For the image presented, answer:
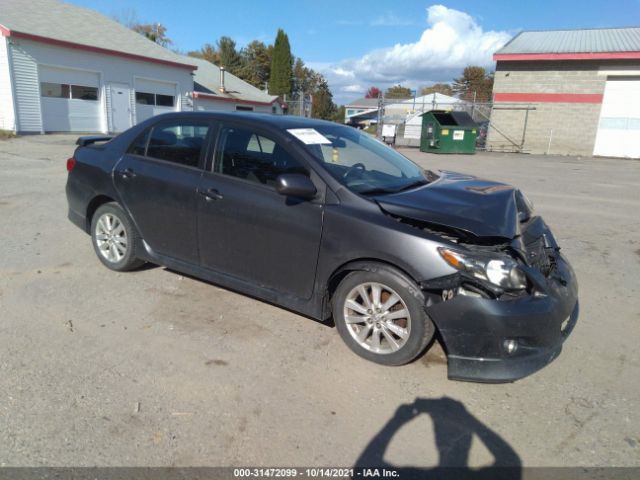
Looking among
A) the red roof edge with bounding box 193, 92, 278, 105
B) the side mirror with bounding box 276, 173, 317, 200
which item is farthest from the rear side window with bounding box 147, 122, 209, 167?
the red roof edge with bounding box 193, 92, 278, 105

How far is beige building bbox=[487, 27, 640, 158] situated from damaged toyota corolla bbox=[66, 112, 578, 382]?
81.3 ft

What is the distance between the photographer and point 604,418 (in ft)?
9.16

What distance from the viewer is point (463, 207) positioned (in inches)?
130

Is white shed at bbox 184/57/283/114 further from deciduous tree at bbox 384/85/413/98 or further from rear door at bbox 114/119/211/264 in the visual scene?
deciduous tree at bbox 384/85/413/98

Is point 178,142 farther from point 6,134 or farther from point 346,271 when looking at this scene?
point 6,134

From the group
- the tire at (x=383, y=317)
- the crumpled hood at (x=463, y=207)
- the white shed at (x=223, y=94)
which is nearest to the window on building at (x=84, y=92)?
the white shed at (x=223, y=94)

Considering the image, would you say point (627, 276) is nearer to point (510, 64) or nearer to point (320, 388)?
point (320, 388)

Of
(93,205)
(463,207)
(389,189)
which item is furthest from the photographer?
(93,205)

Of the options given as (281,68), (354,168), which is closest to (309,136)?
(354,168)

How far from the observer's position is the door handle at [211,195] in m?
3.81

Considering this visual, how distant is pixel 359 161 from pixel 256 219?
108 centimetres

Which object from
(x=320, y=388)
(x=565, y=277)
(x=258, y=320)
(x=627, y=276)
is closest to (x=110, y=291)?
(x=258, y=320)

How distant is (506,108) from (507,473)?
27396 mm

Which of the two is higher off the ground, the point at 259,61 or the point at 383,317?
the point at 259,61
